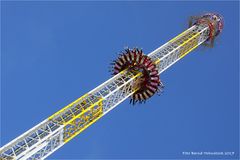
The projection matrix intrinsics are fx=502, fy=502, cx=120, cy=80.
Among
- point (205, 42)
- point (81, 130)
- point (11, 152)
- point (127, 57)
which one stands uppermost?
point (205, 42)

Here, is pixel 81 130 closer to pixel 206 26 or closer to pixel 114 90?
pixel 114 90

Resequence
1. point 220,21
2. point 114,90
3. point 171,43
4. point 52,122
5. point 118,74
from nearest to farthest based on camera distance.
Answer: point 52,122, point 114,90, point 118,74, point 171,43, point 220,21

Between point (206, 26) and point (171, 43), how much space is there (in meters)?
15.5

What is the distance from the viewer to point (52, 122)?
68.7 m

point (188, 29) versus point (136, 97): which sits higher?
point (188, 29)

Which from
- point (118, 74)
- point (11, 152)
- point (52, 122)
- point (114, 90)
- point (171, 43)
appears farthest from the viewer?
point (171, 43)

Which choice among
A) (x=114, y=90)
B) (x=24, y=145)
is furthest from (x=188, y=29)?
(x=24, y=145)

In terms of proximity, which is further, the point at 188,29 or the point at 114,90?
the point at 188,29

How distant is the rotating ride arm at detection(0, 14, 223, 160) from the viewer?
63.9 metres

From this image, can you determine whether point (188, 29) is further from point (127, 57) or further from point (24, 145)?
point (24, 145)

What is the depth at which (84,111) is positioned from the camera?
234ft

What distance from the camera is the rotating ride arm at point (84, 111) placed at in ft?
210

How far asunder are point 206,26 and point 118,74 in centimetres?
3220

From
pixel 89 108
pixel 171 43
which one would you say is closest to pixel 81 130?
pixel 89 108
